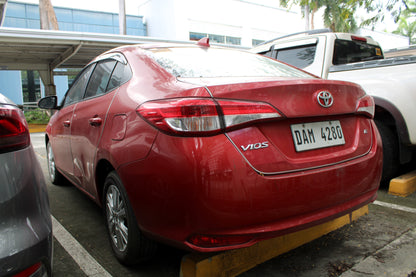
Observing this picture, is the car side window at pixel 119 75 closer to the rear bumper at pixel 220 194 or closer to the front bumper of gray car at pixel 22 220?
the rear bumper at pixel 220 194

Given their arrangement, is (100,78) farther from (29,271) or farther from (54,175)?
(54,175)

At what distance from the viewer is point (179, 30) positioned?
32062 mm

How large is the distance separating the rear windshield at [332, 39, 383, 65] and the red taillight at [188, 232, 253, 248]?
12.2 ft

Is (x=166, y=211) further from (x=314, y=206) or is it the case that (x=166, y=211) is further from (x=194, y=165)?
(x=314, y=206)

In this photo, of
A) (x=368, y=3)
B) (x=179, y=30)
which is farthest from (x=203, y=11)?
(x=368, y=3)

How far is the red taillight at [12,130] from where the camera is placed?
1.38m

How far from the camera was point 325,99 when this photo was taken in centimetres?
194

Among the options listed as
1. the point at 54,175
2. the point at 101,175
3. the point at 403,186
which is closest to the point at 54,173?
the point at 54,175

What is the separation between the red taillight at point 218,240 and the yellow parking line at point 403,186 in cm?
269

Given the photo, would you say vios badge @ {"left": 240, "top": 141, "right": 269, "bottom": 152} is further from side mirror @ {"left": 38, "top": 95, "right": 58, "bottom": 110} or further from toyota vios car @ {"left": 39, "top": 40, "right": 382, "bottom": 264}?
side mirror @ {"left": 38, "top": 95, "right": 58, "bottom": 110}

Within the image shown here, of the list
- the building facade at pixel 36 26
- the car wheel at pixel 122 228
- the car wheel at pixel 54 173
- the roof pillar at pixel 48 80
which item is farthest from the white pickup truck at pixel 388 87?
the building facade at pixel 36 26

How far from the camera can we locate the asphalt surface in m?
2.17

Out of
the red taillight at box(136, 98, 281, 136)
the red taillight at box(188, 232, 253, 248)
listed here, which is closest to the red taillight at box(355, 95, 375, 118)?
the red taillight at box(136, 98, 281, 136)

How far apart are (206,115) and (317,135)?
69 cm
